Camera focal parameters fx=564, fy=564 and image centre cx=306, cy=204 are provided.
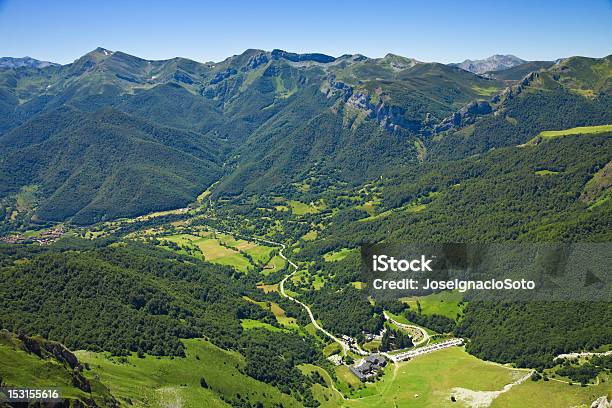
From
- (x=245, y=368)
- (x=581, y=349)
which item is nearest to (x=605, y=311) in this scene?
(x=581, y=349)

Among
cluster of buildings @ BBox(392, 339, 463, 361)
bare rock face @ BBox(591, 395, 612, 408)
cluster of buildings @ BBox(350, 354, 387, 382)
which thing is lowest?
cluster of buildings @ BBox(350, 354, 387, 382)

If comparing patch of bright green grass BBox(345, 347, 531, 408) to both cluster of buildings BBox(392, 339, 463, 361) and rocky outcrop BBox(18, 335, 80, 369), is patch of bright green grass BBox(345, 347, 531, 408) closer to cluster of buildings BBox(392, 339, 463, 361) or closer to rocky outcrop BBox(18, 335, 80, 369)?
cluster of buildings BBox(392, 339, 463, 361)

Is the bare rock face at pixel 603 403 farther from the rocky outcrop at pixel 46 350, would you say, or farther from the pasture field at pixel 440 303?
the rocky outcrop at pixel 46 350

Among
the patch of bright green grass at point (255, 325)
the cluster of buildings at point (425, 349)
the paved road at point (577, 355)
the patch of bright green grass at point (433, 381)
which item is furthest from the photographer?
the patch of bright green grass at point (255, 325)

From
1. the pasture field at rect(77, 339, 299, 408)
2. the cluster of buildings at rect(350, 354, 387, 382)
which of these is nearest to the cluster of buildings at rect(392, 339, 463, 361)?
the cluster of buildings at rect(350, 354, 387, 382)

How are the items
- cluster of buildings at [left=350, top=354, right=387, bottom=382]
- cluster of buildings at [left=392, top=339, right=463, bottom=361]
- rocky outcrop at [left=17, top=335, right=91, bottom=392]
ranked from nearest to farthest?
1. rocky outcrop at [left=17, top=335, right=91, bottom=392]
2. cluster of buildings at [left=350, top=354, right=387, bottom=382]
3. cluster of buildings at [left=392, top=339, right=463, bottom=361]

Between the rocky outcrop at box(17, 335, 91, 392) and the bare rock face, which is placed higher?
the rocky outcrop at box(17, 335, 91, 392)

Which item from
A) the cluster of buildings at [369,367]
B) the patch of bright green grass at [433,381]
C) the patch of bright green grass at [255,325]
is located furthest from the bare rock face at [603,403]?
the patch of bright green grass at [255,325]

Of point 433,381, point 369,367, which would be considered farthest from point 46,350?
point 433,381
